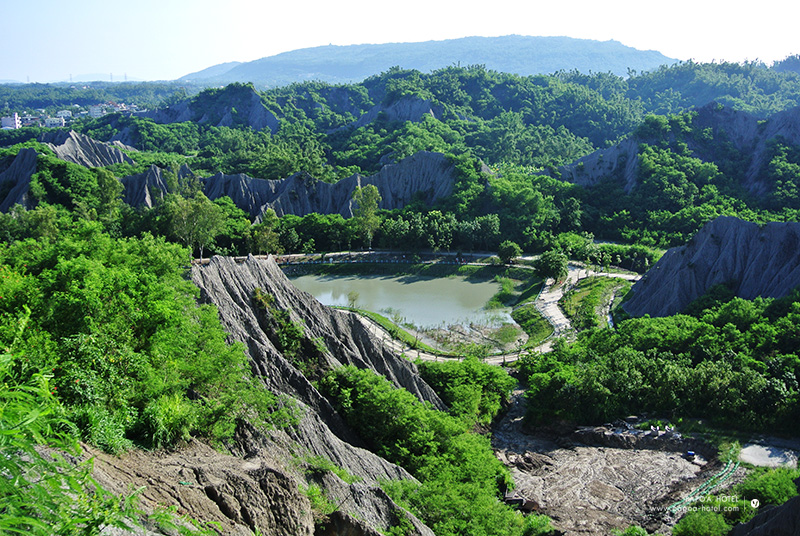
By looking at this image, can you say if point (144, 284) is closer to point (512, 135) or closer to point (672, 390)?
point (672, 390)

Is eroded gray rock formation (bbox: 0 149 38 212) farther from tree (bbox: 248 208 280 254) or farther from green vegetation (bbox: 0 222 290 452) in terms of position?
green vegetation (bbox: 0 222 290 452)

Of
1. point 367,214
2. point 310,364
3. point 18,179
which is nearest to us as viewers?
point 310,364

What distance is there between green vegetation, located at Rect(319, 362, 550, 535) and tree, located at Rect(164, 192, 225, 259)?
38747 millimetres

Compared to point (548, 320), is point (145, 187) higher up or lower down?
higher up

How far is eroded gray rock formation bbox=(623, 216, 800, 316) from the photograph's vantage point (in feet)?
128

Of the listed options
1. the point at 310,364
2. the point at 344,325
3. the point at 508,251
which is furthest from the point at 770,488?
the point at 508,251

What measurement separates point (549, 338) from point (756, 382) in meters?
15.5

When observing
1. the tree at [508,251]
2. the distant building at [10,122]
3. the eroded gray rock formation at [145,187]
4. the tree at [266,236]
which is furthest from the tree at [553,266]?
the distant building at [10,122]

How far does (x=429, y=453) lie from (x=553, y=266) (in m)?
33.3

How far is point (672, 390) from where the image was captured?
28016 mm

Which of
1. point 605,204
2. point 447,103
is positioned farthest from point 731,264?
point 447,103

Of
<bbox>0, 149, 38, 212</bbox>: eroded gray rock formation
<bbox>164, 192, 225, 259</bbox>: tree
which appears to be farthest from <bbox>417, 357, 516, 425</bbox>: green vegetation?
<bbox>0, 149, 38, 212</bbox>: eroded gray rock formation

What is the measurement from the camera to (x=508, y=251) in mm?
56625

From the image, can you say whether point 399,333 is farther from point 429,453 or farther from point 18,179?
point 18,179
